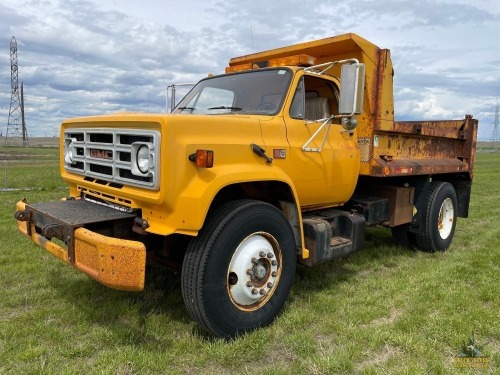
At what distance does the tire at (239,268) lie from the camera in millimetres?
3314

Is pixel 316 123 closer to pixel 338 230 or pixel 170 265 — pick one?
pixel 338 230

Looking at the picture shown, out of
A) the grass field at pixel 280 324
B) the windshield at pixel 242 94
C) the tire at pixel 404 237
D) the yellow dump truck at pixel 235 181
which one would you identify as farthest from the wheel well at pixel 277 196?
the tire at pixel 404 237

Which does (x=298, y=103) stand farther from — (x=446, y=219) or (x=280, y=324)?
(x=446, y=219)

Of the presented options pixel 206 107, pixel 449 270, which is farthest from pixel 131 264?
pixel 449 270

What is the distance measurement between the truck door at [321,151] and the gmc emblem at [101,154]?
158 centimetres

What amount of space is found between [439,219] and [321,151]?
3230 millimetres

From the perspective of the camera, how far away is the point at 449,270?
5.34 m

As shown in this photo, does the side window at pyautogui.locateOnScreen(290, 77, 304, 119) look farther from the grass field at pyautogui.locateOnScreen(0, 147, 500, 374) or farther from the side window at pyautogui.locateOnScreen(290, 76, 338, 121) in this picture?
the grass field at pyautogui.locateOnScreen(0, 147, 500, 374)

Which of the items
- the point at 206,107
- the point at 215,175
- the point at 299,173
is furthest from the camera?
the point at 206,107

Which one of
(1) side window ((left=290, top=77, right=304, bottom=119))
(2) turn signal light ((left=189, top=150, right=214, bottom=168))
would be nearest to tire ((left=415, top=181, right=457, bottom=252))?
(1) side window ((left=290, top=77, right=304, bottom=119))

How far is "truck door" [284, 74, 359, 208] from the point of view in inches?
165

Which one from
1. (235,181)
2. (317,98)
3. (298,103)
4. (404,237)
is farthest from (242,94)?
(404,237)

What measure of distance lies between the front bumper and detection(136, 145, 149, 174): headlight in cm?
44

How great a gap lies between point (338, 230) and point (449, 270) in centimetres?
155
